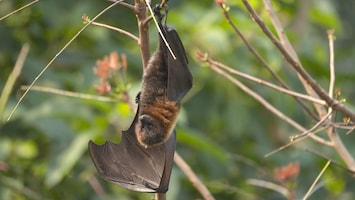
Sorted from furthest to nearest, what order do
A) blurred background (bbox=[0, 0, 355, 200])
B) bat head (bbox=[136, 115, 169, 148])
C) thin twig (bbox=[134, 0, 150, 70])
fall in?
blurred background (bbox=[0, 0, 355, 200]), bat head (bbox=[136, 115, 169, 148]), thin twig (bbox=[134, 0, 150, 70])

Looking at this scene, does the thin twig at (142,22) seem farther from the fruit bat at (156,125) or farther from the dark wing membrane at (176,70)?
the dark wing membrane at (176,70)

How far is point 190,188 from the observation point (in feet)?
19.3

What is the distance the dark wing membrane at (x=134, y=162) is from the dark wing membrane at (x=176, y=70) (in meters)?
0.13

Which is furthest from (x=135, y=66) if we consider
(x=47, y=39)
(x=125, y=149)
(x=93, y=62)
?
(x=125, y=149)

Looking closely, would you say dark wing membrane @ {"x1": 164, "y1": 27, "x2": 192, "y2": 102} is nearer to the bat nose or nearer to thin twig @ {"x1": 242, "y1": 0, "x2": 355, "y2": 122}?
the bat nose

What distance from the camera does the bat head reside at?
278 cm

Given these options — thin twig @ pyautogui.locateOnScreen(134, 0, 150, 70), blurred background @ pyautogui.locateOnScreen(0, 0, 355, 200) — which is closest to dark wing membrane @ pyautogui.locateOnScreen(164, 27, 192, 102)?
thin twig @ pyautogui.locateOnScreen(134, 0, 150, 70)

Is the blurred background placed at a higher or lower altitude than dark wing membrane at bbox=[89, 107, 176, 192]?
lower

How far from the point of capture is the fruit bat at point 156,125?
110 inches

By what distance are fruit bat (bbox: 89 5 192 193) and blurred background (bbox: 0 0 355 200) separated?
170 centimetres

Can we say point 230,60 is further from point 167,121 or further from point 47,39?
point 167,121

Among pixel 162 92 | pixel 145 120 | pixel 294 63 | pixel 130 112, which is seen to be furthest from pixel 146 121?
pixel 130 112

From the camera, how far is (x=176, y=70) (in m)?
2.91

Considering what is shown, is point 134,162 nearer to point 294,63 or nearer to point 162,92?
point 162,92
